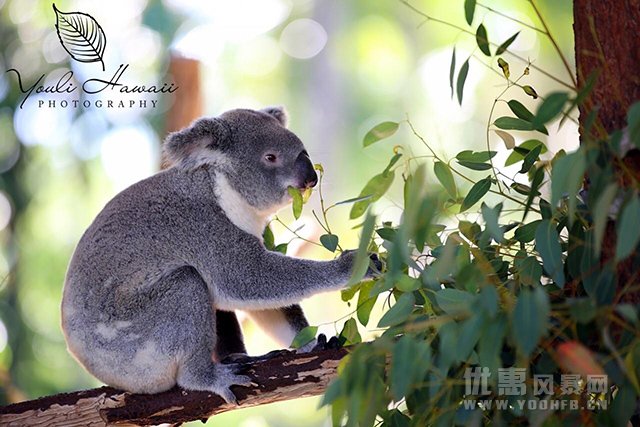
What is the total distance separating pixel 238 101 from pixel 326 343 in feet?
48.3

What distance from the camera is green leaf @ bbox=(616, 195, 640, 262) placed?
5.10ft

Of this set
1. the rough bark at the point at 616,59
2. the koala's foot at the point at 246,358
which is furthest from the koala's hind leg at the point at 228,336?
the rough bark at the point at 616,59

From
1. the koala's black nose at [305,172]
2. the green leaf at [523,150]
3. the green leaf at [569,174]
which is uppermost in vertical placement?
the koala's black nose at [305,172]

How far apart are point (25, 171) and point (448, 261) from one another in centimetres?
750

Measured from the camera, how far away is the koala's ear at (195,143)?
11.5 ft

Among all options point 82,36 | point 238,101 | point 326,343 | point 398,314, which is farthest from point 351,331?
point 238,101

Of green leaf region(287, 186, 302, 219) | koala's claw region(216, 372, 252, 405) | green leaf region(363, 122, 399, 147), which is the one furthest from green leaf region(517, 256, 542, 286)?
koala's claw region(216, 372, 252, 405)

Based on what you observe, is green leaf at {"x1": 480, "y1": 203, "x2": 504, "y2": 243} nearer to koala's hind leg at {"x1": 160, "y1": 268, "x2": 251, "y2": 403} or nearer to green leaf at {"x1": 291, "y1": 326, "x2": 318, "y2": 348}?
green leaf at {"x1": 291, "y1": 326, "x2": 318, "y2": 348}

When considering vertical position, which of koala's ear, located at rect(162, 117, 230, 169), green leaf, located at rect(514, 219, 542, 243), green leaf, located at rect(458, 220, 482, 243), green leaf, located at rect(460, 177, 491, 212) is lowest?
green leaf, located at rect(514, 219, 542, 243)

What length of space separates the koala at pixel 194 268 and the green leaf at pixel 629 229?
1.68 metres

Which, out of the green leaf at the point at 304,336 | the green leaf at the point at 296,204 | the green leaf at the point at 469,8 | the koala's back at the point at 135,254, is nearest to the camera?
Result: the green leaf at the point at 469,8

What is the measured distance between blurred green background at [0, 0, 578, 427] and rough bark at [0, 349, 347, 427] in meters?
0.50

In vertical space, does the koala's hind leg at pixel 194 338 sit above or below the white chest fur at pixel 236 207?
below

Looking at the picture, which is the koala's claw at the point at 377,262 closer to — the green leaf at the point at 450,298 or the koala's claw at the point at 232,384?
the koala's claw at the point at 232,384
